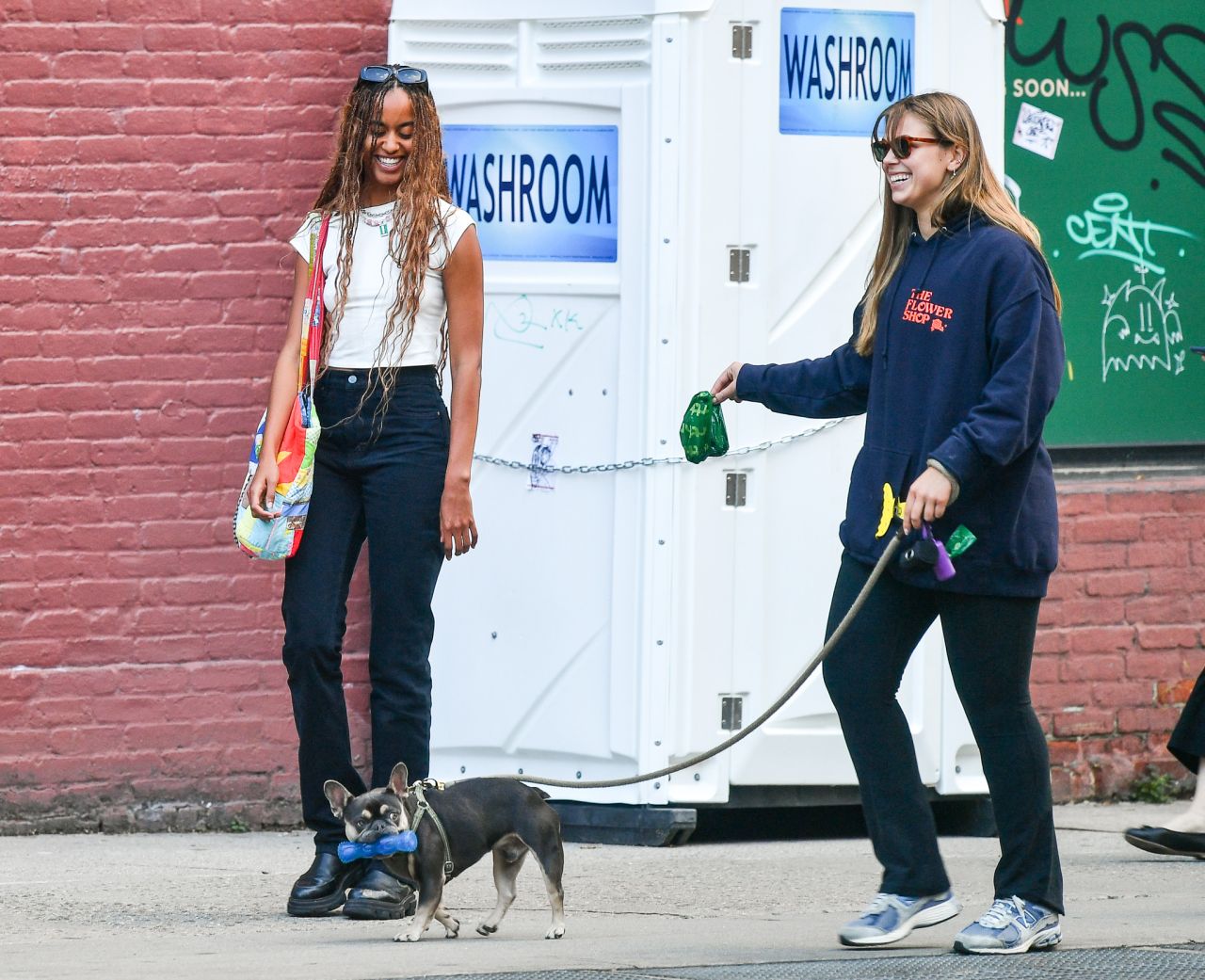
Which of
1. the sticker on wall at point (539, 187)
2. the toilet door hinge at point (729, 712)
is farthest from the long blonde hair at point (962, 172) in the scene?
the toilet door hinge at point (729, 712)

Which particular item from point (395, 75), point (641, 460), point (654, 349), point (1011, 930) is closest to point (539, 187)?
point (654, 349)

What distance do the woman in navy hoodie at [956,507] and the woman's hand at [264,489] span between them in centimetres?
136

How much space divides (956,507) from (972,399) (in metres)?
0.23

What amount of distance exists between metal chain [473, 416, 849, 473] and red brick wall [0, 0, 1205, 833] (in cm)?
78

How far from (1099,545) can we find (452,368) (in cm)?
292

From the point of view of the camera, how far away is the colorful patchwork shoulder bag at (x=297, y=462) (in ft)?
16.7

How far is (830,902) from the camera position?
18.7ft

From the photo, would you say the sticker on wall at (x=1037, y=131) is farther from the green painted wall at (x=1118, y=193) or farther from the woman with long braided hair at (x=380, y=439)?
the woman with long braided hair at (x=380, y=439)

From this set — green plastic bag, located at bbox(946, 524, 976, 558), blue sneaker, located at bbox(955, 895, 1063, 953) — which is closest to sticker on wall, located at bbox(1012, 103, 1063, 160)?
green plastic bag, located at bbox(946, 524, 976, 558)

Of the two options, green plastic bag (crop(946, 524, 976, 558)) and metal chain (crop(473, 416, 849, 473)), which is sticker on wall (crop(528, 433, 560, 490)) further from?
green plastic bag (crop(946, 524, 976, 558))

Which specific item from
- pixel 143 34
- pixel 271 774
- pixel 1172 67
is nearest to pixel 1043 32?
pixel 1172 67

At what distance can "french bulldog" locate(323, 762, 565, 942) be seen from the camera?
15.2ft

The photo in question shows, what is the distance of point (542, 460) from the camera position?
6578 millimetres

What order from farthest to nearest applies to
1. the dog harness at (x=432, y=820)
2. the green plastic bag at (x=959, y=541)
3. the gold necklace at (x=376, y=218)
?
1. the gold necklace at (x=376, y=218)
2. the dog harness at (x=432, y=820)
3. the green plastic bag at (x=959, y=541)
